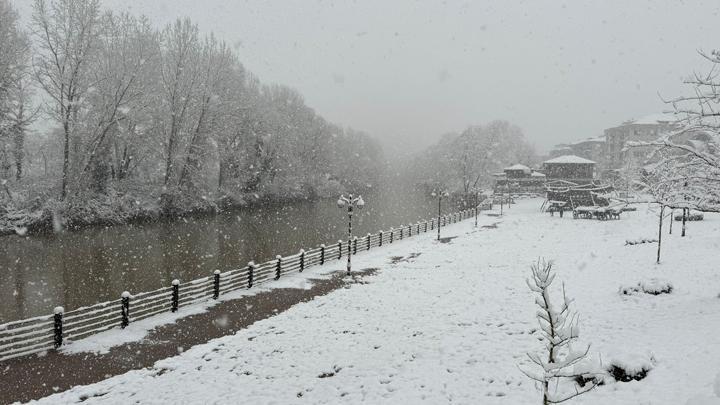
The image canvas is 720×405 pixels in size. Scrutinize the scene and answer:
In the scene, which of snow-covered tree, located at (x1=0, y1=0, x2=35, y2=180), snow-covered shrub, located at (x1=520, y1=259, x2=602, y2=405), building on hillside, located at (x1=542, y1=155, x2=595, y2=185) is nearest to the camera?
snow-covered shrub, located at (x1=520, y1=259, x2=602, y2=405)

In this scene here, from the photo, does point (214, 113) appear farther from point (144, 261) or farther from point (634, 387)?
point (634, 387)

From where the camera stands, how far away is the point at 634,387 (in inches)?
320

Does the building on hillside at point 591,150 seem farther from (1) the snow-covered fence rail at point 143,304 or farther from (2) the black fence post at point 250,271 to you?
(2) the black fence post at point 250,271

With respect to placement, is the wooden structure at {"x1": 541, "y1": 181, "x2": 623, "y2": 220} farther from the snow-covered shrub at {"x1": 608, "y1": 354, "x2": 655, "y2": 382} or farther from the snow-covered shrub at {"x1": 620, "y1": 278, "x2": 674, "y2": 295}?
the snow-covered shrub at {"x1": 608, "y1": 354, "x2": 655, "y2": 382}

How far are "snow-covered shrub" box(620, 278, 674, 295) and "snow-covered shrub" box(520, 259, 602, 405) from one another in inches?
98.4

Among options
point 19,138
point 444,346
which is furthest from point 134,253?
point 444,346

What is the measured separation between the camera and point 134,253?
2848 cm

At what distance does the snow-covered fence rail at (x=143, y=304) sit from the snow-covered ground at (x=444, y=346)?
327 cm

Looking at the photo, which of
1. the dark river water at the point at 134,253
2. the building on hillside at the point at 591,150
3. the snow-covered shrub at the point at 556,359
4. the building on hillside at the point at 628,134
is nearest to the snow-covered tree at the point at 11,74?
the dark river water at the point at 134,253

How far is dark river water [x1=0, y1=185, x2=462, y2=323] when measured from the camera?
1983cm

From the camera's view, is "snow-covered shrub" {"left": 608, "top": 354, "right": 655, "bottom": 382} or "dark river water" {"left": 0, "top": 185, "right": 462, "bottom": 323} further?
"dark river water" {"left": 0, "top": 185, "right": 462, "bottom": 323}

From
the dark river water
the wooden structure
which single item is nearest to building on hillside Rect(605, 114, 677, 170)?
the wooden structure

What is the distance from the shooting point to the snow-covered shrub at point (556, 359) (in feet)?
15.1

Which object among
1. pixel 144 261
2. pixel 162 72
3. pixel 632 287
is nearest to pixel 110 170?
pixel 162 72
